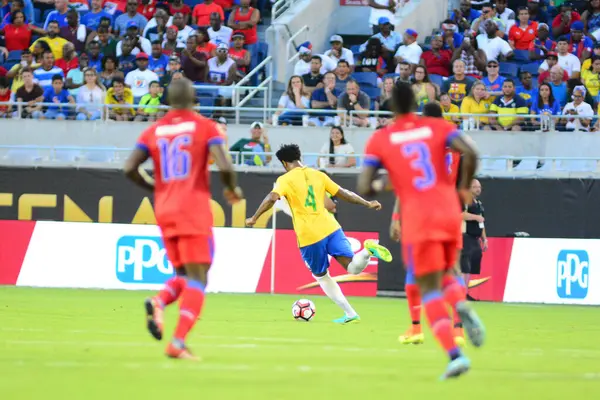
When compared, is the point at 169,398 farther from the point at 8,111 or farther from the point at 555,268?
the point at 8,111

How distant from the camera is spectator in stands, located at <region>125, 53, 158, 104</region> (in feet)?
85.0

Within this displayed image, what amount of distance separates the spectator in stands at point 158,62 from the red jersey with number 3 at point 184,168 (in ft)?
56.9

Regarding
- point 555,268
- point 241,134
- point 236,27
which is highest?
point 236,27

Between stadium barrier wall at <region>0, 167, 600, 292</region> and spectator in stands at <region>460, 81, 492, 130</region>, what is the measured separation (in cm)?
179

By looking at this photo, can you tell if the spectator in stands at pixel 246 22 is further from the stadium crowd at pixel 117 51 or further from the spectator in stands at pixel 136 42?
the spectator in stands at pixel 136 42

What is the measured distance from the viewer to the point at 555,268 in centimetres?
2200

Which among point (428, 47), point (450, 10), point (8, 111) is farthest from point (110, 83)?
point (450, 10)

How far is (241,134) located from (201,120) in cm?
1523

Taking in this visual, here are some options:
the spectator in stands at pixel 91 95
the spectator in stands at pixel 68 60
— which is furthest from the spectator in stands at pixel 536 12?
the spectator in stands at pixel 68 60

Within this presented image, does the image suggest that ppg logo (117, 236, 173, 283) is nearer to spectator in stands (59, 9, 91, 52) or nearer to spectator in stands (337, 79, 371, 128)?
spectator in stands (337, 79, 371, 128)

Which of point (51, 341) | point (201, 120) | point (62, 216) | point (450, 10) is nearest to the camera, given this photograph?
point (201, 120)

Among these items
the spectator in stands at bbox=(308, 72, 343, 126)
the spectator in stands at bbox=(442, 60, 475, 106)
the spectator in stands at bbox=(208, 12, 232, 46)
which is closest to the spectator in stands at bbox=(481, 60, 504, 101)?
the spectator in stands at bbox=(442, 60, 475, 106)

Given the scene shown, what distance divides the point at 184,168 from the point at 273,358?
1850 mm

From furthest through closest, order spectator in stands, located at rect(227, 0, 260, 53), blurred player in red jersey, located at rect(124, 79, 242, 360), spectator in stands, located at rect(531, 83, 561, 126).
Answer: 1. spectator in stands, located at rect(227, 0, 260, 53)
2. spectator in stands, located at rect(531, 83, 561, 126)
3. blurred player in red jersey, located at rect(124, 79, 242, 360)
